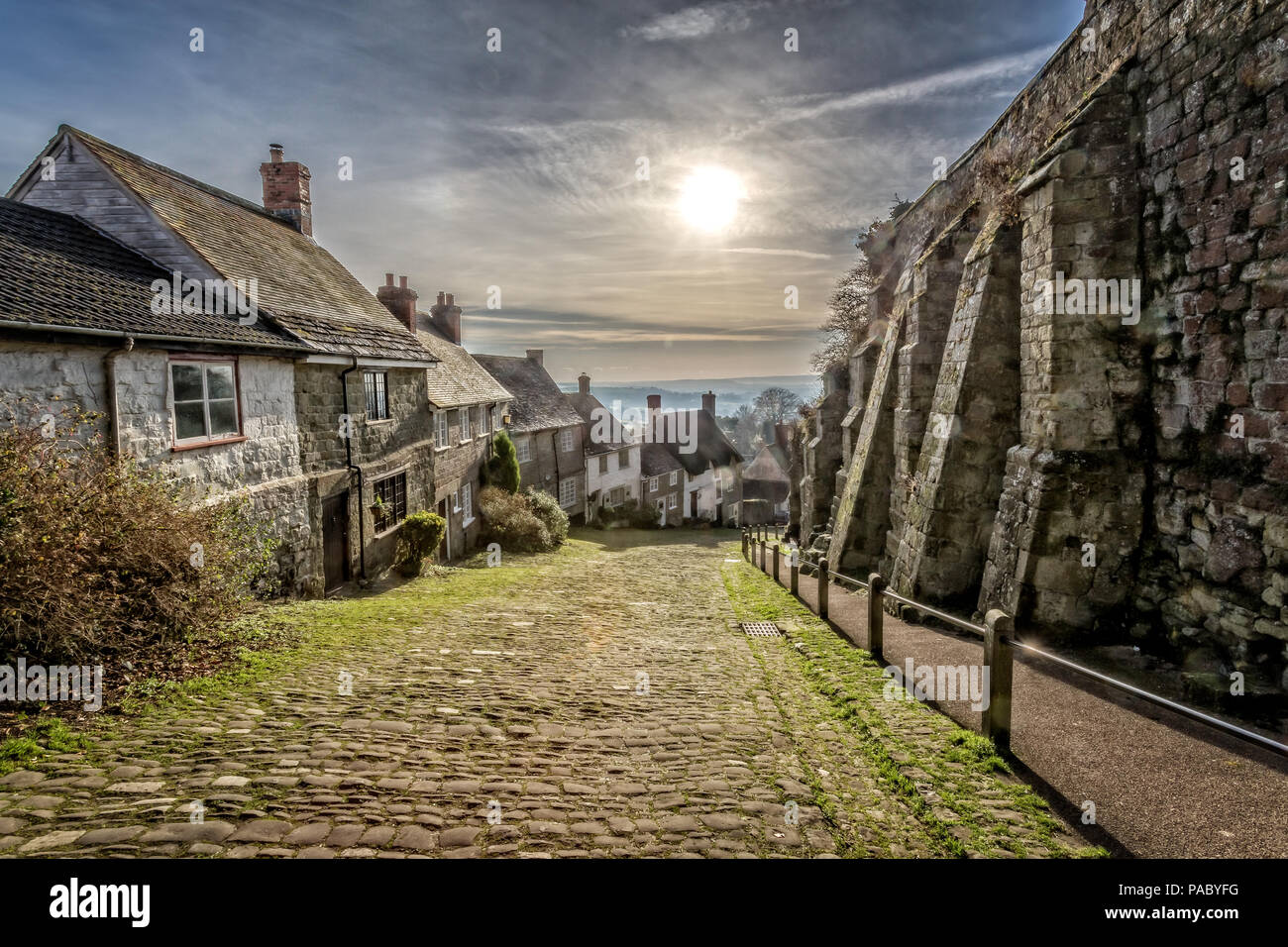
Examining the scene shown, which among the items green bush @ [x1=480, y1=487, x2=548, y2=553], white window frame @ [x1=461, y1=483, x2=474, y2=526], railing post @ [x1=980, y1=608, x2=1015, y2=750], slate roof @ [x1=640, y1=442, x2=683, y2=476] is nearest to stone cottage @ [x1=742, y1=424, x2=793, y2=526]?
slate roof @ [x1=640, y1=442, x2=683, y2=476]

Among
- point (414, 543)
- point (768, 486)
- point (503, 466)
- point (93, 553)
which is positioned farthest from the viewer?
point (768, 486)

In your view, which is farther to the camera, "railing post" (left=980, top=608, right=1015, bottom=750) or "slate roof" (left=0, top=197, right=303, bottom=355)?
"slate roof" (left=0, top=197, right=303, bottom=355)

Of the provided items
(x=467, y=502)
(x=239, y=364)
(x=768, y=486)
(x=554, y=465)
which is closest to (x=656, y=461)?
(x=768, y=486)

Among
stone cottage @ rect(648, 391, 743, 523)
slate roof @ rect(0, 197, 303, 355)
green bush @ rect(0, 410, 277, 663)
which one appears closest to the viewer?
green bush @ rect(0, 410, 277, 663)

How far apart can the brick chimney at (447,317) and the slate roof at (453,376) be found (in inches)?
14.6

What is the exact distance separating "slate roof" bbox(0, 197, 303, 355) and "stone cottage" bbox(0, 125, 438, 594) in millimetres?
53

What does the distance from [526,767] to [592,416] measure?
3517 centimetres

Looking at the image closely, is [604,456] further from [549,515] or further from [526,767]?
[526,767]

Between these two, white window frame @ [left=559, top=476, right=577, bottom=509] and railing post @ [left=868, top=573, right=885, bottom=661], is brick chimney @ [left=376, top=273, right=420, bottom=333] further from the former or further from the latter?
railing post @ [left=868, top=573, right=885, bottom=661]

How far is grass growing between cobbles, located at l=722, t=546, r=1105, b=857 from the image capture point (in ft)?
12.4

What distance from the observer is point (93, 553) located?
18.8 feet

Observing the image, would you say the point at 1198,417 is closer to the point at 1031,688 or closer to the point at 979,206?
the point at 1031,688
